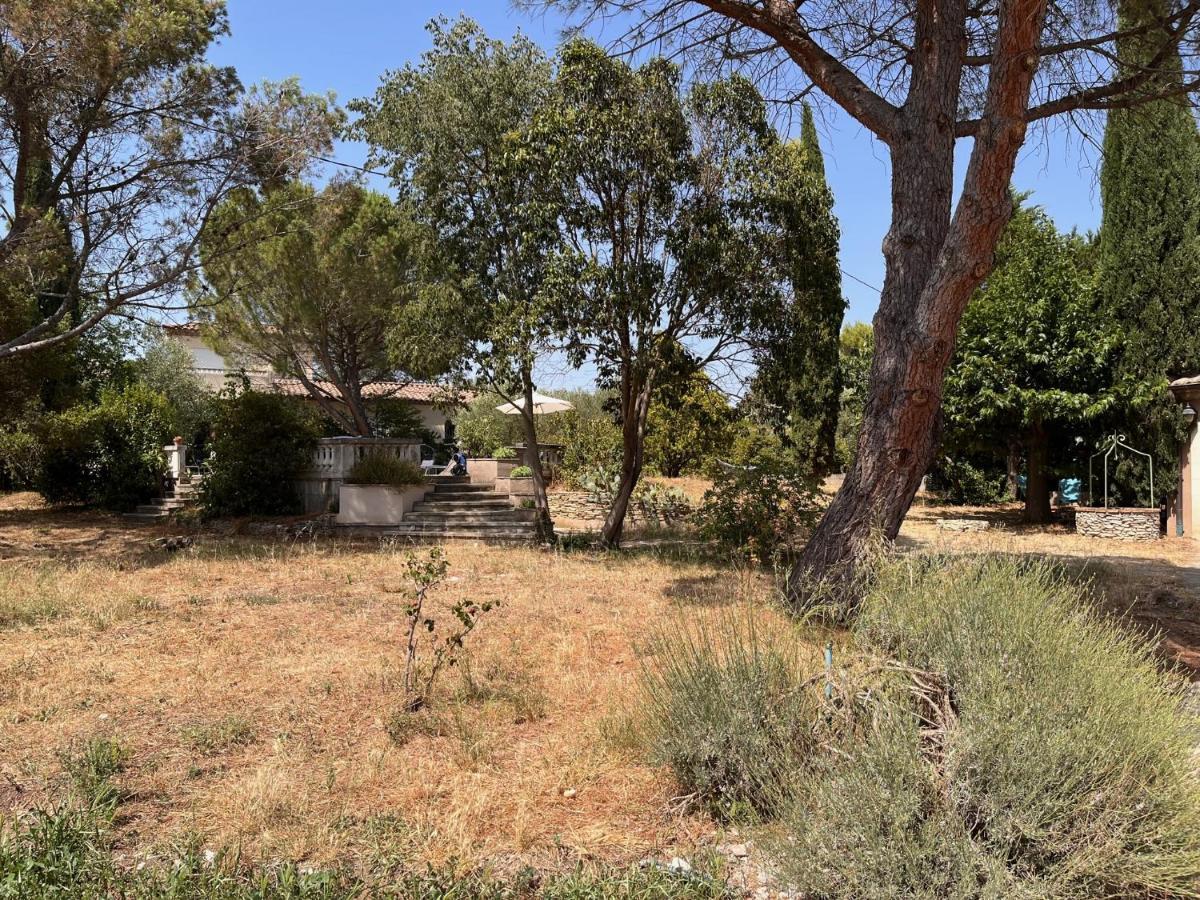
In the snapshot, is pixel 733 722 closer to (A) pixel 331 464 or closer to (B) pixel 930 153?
(B) pixel 930 153

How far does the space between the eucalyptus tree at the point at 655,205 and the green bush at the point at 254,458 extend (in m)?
6.57

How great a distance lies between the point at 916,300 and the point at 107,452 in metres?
15.9

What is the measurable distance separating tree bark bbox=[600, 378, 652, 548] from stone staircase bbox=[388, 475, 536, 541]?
145 cm

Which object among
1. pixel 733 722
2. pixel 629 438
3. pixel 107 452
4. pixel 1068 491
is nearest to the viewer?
pixel 733 722

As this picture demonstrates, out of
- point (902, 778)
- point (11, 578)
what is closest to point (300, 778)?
point (902, 778)

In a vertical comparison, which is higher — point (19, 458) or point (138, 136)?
point (138, 136)

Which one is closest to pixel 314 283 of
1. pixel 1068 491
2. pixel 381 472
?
pixel 381 472

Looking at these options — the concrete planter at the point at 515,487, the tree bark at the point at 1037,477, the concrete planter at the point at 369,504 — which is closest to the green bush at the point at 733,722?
the concrete planter at the point at 369,504

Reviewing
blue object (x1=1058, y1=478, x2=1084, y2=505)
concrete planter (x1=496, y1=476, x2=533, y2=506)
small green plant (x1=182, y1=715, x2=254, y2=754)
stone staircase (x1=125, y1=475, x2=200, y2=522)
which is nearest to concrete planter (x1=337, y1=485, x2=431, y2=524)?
concrete planter (x1=496, y1=476, x2=533, y2=506)

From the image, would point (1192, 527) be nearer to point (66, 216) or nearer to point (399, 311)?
point (399, 311)

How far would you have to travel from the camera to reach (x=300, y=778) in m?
3.51

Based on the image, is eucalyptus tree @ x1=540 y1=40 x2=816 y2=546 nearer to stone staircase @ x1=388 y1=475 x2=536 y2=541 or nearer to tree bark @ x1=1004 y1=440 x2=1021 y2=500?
stone staircase @ x1=388 y1=475 x2=536 y2=541

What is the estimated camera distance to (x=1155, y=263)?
1417cm

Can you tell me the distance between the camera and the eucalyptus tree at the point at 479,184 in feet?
34.2
